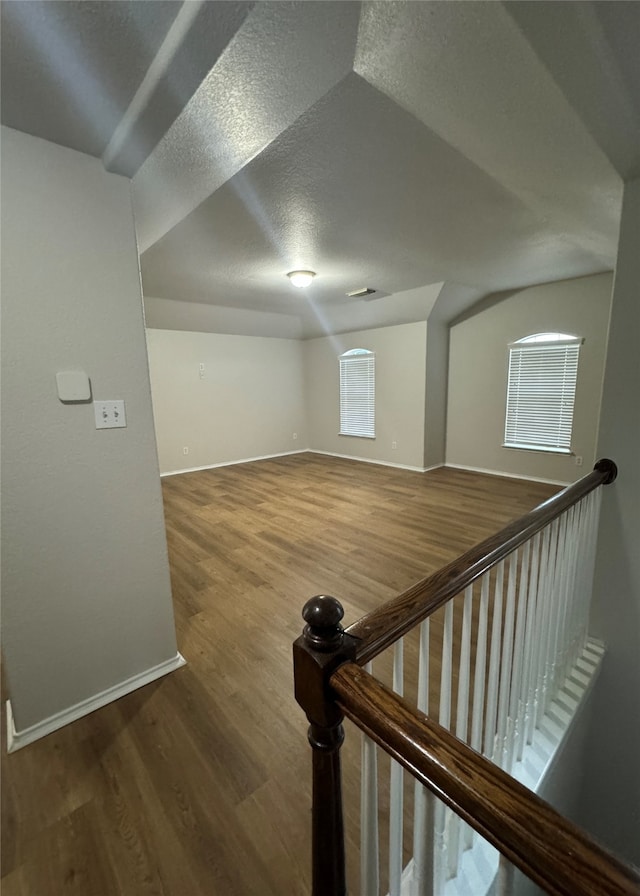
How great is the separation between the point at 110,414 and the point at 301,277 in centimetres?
265

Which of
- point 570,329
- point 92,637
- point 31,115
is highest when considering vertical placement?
point 31,115

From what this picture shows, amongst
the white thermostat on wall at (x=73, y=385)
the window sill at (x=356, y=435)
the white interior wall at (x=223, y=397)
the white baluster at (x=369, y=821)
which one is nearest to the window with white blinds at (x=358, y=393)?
the window sill at (x=356, y=435)

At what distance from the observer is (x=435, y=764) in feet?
1.56

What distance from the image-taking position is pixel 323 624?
23.9 inches

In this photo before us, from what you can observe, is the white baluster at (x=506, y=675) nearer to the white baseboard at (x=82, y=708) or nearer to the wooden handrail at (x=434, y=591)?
the wooden handrail at (x=434, y=591)

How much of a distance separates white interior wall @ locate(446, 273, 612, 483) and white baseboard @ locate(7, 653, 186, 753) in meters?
4.62

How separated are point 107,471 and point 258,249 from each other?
2.21 metres

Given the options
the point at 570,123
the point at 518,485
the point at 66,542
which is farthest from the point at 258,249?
the point at 518,485

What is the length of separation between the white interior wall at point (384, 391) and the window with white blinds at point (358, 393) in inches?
3.7

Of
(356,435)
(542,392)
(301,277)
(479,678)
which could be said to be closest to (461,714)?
(479,678)

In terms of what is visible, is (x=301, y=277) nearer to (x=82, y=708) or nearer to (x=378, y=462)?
(x=378, y=462)

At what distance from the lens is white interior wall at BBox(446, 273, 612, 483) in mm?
4141

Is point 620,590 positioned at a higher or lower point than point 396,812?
lower

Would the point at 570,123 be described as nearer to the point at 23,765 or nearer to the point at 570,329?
the point at 23,765
